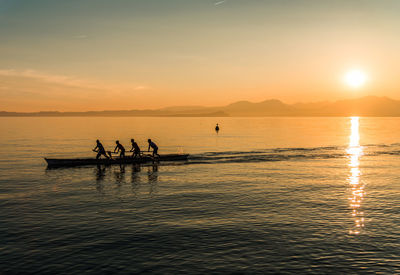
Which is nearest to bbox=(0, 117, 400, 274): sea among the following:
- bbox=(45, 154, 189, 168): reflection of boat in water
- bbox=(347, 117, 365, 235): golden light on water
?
bbox=(347, 117, 365, 235): golden light on water

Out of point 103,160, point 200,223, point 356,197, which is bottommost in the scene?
point 200,223

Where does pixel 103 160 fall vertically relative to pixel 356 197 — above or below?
above

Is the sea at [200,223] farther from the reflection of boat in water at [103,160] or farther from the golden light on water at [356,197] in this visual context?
the reflection of boat in water at [103,160]

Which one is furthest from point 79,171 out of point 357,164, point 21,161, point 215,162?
point 357,164

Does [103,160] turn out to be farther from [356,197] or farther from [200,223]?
[356,197]

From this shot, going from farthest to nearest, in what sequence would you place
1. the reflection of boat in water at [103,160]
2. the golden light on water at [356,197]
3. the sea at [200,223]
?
the reflection of boat in water at [103,160] → the golden light on water at [356,197] → the sea at [200,223]

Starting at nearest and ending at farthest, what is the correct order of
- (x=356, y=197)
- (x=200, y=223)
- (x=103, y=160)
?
(x=200, y=223) < (x=356, y=197) < (x=103, y=160)

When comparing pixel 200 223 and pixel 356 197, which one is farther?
pixel 356 197

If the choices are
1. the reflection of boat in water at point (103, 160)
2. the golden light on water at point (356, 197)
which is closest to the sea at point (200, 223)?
the golden light on water at point (356, 197)

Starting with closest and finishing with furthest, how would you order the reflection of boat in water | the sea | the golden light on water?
1. the sea
2. the golden light on water
3. the reflection of boat in water

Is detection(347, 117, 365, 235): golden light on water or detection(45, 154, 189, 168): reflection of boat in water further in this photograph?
detection(45, 154, 189, 168): reflection of boat in water

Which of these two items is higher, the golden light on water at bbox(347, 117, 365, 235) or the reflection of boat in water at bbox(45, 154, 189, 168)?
the reflection of boat in water at bbox(45, 154, 189, 168)

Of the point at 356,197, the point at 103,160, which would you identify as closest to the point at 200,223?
the point at 356,197

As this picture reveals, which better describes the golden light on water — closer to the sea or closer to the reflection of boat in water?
the sea
